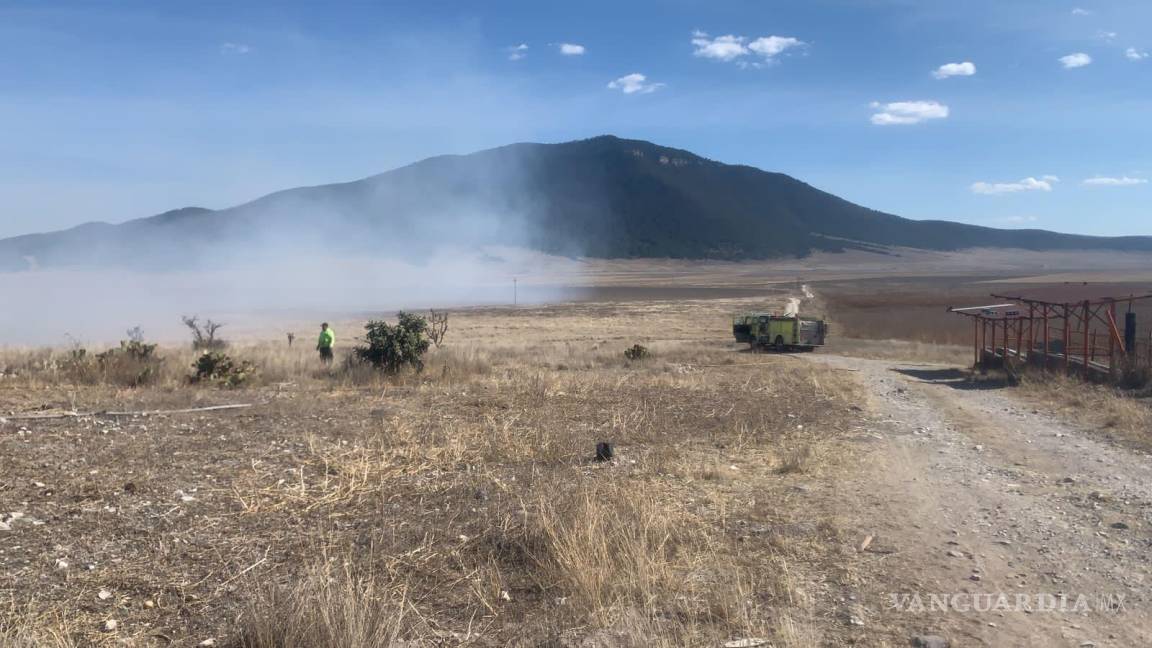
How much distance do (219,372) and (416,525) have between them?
40.9 ft

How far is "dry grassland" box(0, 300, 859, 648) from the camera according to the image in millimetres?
5520

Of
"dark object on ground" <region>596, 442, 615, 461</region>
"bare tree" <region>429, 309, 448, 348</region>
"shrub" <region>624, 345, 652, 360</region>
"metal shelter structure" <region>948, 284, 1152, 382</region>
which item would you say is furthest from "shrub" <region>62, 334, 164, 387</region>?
"metal shelter structure" <region>948, 284, 1152, 382</region>

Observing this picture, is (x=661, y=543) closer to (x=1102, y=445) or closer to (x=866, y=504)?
(x=866, y=504)

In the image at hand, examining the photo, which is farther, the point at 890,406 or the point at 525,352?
the point at 525,352

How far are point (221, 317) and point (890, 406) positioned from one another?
61.5 metres

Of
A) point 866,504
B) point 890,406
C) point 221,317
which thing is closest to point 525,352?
point 890,406

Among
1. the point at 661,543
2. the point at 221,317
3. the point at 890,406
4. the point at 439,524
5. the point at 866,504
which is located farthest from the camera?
the point at 221,317

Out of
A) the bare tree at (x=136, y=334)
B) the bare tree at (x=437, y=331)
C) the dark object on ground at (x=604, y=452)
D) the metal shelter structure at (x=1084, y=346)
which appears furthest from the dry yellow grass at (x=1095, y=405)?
the bare tree at (x=136, y=334)

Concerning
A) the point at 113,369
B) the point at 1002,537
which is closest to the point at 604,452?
the point at 1002,537

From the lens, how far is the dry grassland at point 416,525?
18.1 feet

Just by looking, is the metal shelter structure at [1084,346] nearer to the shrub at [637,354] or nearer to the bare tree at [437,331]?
the shrub at [637,354]

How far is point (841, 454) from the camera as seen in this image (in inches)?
447

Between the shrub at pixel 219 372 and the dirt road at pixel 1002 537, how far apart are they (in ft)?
40.6

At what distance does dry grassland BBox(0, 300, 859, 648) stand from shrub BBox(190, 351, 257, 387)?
283 centimetres
